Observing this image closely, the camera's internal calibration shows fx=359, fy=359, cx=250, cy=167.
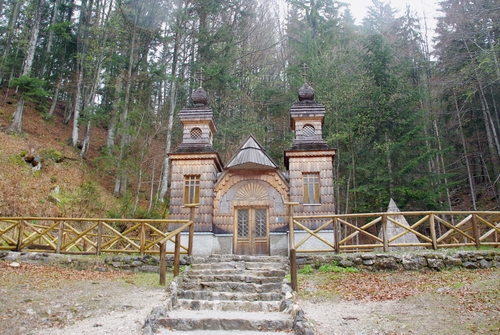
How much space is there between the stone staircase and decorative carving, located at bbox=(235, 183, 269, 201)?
3.26 meters

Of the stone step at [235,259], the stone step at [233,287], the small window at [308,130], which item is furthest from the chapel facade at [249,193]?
the stone step at [233,287]

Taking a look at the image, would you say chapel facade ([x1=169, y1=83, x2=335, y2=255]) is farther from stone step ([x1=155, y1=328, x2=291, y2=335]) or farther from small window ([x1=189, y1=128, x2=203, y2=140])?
stone step ([x1=155, y1=328, x2=291, y2=335])

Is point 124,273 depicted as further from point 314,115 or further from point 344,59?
point 344,59

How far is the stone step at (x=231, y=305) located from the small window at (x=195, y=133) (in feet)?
27.4

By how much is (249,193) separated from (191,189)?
2245 mm

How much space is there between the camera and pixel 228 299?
7.72 meters

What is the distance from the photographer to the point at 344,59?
68.6ft

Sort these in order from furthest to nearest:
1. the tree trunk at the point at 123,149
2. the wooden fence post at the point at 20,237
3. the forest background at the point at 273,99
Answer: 1. the tree trunk at the point at 123,149
2. the forest background at the point at 273,99
3. the wooden fence post at the point at 20,237

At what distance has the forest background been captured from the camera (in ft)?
59.3

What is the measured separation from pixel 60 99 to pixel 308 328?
35084mm

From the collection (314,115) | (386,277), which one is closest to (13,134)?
(314,115)

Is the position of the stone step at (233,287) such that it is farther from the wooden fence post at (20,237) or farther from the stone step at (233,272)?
the wooden fence post at (20,237)

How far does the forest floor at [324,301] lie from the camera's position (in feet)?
18.6

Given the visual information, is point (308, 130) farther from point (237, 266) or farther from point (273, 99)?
point (273, 99)
